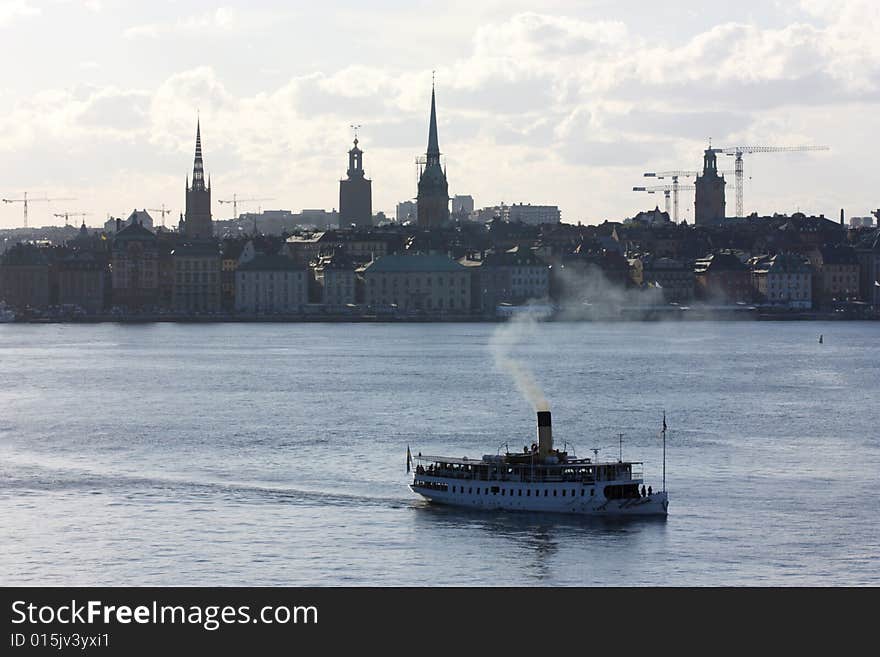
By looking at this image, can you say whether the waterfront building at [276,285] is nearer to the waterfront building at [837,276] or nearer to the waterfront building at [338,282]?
the waterfront building at [338,282]

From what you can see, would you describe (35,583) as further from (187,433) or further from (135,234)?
(135,234)

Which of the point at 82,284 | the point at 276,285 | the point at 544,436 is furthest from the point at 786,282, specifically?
the point at 544,436

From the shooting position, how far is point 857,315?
543 feet

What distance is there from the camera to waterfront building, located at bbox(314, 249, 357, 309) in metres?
161

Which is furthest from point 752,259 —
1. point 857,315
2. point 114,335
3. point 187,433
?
point 187,433

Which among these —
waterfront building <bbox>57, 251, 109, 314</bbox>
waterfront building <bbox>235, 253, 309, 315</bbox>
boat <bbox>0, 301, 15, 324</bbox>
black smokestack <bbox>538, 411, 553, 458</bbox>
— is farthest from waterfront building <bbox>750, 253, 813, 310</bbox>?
black smokestack <bbox>538, 411, 553, 458</bbox>

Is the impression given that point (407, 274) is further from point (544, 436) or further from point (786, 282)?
point (544, 436)

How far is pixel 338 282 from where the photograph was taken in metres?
162

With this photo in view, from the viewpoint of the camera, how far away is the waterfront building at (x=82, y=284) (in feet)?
547

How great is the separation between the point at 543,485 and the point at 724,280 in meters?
132

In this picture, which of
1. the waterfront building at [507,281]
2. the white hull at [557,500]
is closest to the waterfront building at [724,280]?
the waterfront building at [507,281]

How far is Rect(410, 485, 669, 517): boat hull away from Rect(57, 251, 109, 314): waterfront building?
130 metres

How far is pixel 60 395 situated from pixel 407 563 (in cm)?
3759

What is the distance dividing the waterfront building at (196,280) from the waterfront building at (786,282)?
44.3 meters
